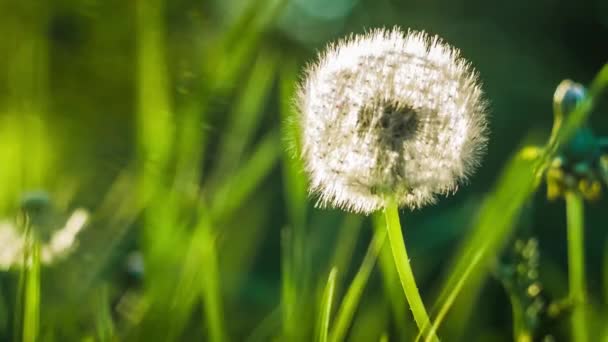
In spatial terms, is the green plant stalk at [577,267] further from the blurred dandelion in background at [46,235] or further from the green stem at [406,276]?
the blurred dandelion in background at [46,235]

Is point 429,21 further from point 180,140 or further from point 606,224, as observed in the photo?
point 180,140

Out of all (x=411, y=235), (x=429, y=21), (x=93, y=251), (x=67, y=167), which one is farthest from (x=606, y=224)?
(x=93, y=251)

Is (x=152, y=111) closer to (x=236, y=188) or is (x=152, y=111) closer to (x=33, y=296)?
(x=236, y=188)

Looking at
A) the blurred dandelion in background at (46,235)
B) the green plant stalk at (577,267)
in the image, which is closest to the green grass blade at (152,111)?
the blurred dandelion in background at (46,235)

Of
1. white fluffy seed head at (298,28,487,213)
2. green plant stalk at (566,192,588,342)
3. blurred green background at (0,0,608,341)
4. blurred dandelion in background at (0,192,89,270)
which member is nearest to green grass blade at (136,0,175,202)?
blurred green background at (0,0,608,341)

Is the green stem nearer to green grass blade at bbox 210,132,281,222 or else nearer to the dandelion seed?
green grass blade at bbox 210,132,281,222

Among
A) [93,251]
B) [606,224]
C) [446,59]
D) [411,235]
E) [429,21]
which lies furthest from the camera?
[429,21]

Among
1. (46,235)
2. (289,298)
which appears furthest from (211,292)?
(46,235)
